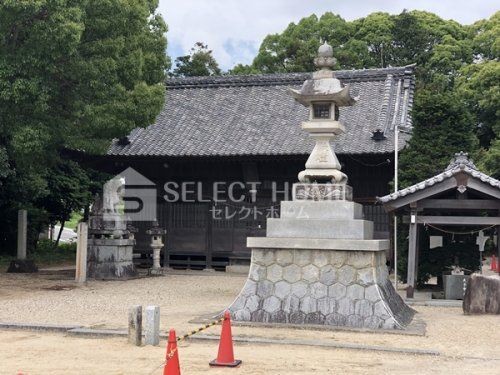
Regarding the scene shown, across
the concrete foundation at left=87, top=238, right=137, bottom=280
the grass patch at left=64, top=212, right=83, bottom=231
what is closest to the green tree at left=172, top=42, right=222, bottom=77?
the grass patch at left=64, top=212, right=83, bottom=231

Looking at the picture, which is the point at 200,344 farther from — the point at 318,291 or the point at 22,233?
the point at 22,233

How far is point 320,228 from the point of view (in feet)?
37.3

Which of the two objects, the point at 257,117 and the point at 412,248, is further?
the point at 257,117

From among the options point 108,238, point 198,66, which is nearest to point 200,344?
point 108,238

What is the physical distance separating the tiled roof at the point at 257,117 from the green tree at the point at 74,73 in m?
3.64

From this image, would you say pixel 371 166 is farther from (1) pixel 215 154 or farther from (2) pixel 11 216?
(2) pixel 11 216

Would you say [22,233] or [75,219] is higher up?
[75,219]

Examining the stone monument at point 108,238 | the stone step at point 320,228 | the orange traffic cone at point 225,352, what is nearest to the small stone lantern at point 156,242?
the stone monument at point 108,238

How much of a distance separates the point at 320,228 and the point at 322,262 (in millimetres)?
596

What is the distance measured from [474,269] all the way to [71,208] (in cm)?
1941

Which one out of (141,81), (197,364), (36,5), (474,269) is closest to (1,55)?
(36,5)

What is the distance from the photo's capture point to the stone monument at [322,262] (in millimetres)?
11000

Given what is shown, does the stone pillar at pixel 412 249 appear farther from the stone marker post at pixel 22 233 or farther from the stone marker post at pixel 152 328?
the stone marker post at pixel 22 233

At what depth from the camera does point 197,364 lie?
8.08 meters
